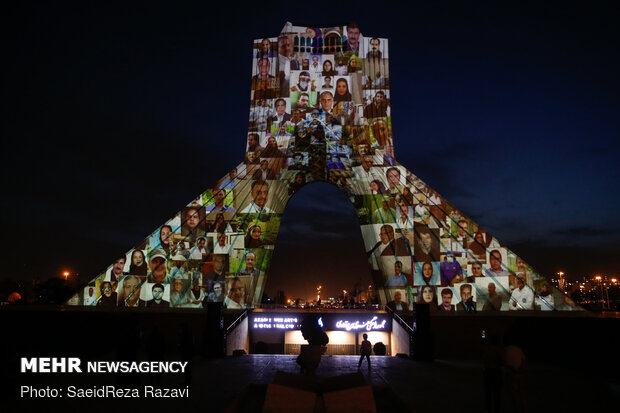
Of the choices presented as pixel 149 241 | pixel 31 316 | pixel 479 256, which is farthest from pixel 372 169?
pixel 31 316

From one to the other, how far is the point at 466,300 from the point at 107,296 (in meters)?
17.6

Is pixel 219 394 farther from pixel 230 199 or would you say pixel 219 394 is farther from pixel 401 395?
pixel 230 199

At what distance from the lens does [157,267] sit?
23.1 m

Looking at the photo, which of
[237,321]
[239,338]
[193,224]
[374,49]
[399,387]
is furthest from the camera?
[374,49]

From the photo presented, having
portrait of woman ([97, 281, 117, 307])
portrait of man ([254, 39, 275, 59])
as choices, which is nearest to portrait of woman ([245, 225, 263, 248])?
portrait of woman ([97, 281, 117, 307])

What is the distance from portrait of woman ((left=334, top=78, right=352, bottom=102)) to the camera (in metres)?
26.4

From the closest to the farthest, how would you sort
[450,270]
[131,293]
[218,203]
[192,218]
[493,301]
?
[493,301] < [131,293] < [450,270] < [192,218] < [218,203]

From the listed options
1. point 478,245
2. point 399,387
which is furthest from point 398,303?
point 399,387

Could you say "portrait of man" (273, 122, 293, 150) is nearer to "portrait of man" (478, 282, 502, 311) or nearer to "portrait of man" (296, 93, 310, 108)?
"portrait of man" (296, 93, 310, 108)

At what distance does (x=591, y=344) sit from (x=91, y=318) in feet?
46.7

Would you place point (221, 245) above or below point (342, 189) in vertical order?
below

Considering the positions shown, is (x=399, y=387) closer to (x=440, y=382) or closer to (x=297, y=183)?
(x=440, y=382)

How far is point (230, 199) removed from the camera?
24.8 m

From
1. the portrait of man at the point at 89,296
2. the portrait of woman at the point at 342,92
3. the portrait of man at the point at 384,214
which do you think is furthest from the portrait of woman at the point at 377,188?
the portrait of man at the point at 89,296
